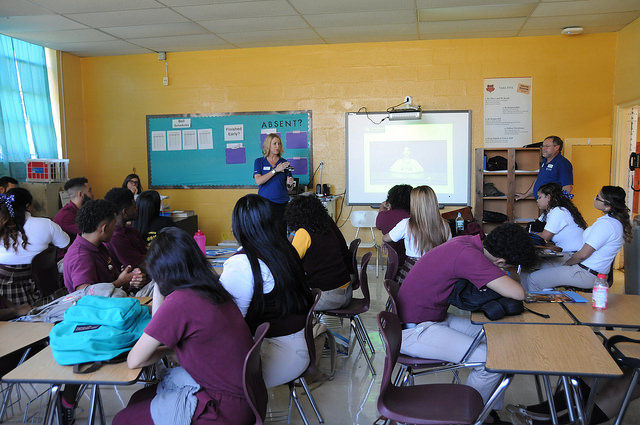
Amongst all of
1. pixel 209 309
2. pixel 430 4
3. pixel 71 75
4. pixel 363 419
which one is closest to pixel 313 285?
pixel 363 419

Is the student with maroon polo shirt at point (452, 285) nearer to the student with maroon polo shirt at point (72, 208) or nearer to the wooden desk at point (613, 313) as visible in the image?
the wooden desk at point (613, 313)

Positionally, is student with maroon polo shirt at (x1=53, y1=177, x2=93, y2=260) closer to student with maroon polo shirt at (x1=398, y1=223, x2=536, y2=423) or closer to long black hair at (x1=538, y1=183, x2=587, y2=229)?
student with maroon polo shirt at (x1=398, y1=223, x2=536, y2=423)

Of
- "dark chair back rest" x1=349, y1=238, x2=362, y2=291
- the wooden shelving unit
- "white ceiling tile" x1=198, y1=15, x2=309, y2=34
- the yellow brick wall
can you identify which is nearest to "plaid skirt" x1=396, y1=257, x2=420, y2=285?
"dark chair back rest" x1=349, y1=238, x2=362, y2=291

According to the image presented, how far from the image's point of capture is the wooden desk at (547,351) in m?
1.73

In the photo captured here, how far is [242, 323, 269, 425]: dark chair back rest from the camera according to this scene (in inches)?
66.8

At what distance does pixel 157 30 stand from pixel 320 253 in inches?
155

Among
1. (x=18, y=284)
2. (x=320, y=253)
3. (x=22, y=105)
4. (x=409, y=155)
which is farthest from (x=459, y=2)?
(x=22, y=105)

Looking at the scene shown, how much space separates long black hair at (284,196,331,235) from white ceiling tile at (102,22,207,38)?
327 centimetres

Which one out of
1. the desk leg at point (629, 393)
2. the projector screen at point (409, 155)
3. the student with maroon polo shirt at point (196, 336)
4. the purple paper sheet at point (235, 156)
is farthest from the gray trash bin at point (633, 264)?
the purple paper sheet at point (235, 156)

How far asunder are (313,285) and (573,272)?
192 cm

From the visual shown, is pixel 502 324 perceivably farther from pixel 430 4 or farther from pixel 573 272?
pixel 430 4

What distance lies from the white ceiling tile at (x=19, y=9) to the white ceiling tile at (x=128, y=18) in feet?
0.97

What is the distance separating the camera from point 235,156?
6746 millimetres

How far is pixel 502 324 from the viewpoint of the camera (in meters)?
2.19
